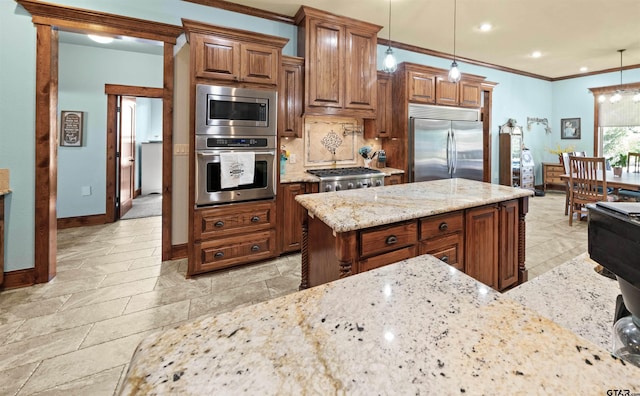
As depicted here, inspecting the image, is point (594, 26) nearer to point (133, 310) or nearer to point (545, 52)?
point (545, 52)

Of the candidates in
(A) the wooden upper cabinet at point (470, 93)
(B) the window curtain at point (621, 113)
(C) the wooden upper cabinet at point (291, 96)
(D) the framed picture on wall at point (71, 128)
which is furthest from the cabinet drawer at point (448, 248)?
(B) the window curtain at point (621, 113)

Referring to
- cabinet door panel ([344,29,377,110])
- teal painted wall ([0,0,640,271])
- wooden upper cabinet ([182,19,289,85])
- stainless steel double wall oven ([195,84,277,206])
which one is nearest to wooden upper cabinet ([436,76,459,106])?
teal painted wall ([0,0,640,271])

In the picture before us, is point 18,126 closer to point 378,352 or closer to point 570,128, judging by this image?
point 378,352

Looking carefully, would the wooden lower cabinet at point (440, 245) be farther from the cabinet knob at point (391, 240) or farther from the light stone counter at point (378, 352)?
the light stone counter at point (378, 352)

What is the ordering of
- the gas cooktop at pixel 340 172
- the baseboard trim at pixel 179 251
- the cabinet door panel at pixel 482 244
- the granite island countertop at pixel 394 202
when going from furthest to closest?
the gas cooktop at pixel 340 172, the baseboard trim at pixel 179 251, the cabinet door panel at pixel 482 244, the granite island countertop at pixel 394 202

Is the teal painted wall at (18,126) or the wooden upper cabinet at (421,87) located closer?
the teal painted wall at (18,126)

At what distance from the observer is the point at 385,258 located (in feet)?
5.52

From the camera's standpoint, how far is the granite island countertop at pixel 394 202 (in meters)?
1.59

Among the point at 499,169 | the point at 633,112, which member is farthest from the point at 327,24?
the point at 633,112

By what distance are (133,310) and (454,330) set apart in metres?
2.50

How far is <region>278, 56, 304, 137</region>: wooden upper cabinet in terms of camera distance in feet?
11.1

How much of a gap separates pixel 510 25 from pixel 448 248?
3823mm

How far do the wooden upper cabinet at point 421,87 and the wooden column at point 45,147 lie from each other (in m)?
3.98

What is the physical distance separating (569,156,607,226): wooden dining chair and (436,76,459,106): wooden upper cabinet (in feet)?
6.17
